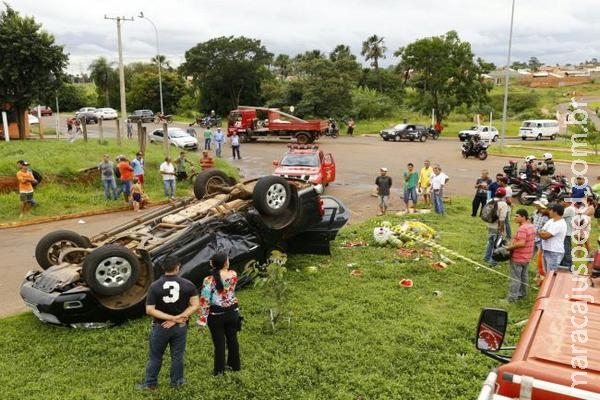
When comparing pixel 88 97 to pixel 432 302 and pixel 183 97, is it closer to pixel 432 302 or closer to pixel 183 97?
pixel 183 97

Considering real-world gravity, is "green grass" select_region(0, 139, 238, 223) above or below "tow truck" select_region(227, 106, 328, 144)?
below

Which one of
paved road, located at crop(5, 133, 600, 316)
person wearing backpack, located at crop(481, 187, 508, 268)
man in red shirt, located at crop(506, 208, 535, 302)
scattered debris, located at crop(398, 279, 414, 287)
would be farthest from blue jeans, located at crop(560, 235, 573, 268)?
paved road, located at crop(5, 133, 600, 316)

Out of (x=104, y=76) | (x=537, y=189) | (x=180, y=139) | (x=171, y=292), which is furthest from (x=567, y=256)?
(x=104, y=76)

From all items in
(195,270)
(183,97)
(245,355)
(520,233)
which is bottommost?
(245,355)

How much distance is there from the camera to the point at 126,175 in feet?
49.8

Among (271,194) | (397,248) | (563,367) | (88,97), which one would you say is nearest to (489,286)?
(397,248)

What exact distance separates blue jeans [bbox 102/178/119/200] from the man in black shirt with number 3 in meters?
11.0

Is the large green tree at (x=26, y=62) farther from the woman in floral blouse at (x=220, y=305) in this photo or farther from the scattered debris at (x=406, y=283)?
the woman in floral blouse at (x=220, y=305)

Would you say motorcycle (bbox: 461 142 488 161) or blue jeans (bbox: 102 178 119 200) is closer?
blue jeans (bbox: 102 178 119 200)

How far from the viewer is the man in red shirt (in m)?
7.54

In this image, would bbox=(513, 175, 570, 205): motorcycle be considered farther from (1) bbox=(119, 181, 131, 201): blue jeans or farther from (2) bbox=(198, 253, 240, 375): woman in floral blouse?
(2) bbox=(198, 253, 240, 375): woman in floral blouse

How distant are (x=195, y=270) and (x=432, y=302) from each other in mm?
3456

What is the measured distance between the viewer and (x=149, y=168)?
1850 centimetres

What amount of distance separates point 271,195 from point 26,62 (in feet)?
71.1
